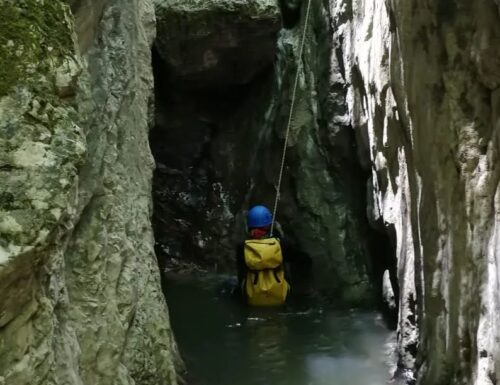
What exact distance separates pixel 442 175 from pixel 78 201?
7.54 feet

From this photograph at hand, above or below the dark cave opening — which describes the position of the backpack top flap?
below

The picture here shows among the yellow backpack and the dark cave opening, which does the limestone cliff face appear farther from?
the dark cave opening

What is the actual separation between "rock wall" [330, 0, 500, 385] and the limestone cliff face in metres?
1.93

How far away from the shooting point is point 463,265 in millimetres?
3982

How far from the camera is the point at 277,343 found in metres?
6.52

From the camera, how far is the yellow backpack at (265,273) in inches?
283

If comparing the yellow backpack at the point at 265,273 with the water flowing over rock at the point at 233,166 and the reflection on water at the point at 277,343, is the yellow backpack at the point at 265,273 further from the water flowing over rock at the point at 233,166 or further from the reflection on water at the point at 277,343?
the water flowing over rock at the point at 233,166

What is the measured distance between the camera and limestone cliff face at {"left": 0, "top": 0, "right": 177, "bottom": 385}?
82.5 inches

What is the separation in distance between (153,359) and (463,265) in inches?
82.3

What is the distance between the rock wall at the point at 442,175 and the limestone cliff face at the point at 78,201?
1.93m

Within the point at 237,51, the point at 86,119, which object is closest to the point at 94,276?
the point at 86,119

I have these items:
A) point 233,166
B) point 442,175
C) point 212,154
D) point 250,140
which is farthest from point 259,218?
point 442,175

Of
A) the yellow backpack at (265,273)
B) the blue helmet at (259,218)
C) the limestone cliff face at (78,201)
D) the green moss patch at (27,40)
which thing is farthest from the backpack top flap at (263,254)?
the green moss patch at (27,40)

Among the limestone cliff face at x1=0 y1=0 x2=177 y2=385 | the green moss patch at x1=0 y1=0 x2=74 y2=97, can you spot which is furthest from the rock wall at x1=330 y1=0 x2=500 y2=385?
the green moss patch at x1=0 y1=0 x2=74 y2=97
